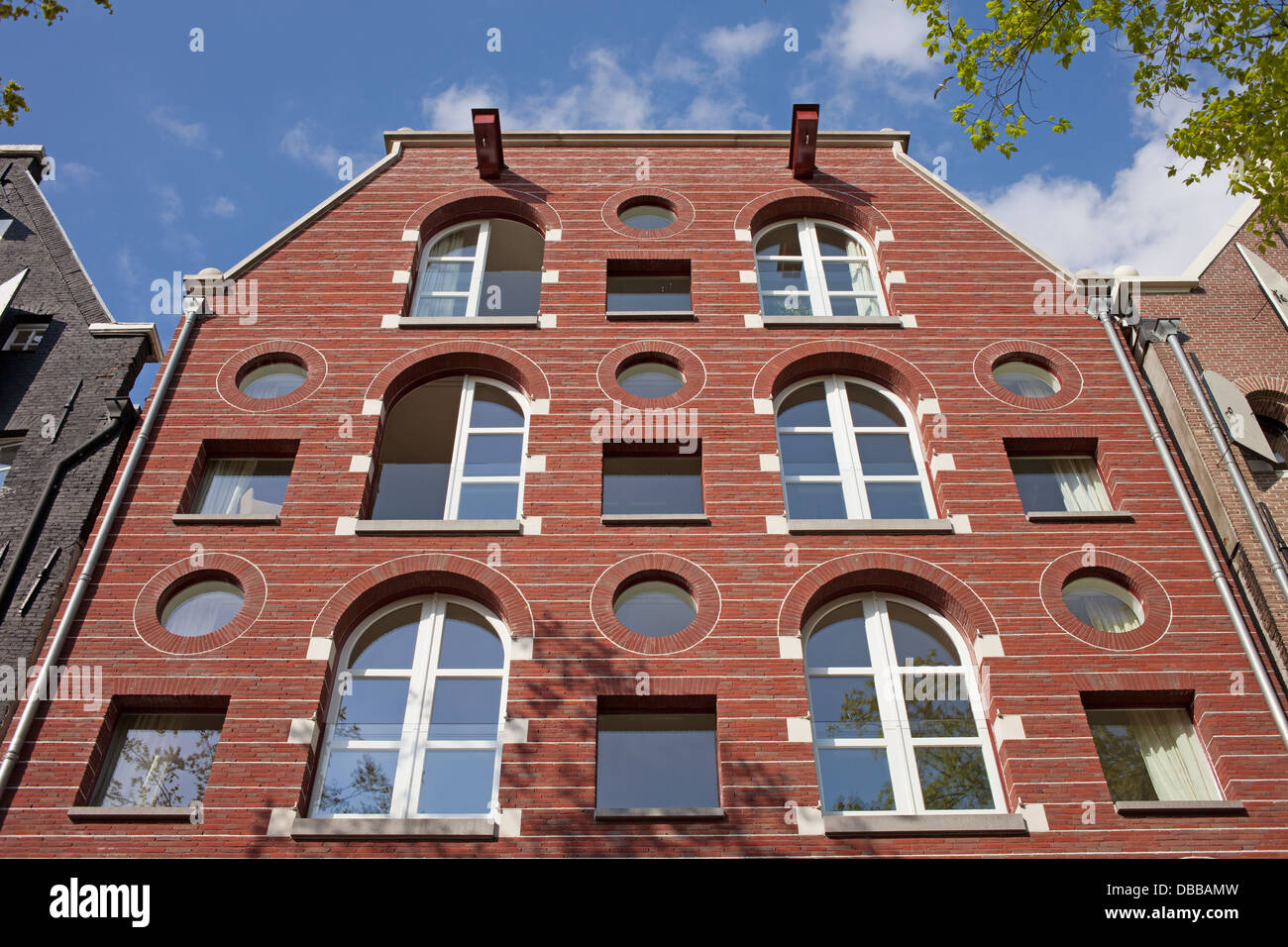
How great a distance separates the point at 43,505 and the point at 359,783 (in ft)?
22.2

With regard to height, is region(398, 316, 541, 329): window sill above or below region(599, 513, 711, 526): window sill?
above

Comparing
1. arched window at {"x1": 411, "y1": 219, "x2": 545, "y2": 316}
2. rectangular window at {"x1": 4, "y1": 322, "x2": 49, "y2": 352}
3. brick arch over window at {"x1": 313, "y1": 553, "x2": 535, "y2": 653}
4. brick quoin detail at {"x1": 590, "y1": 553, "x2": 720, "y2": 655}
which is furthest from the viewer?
arched window at {"x1": 411, "y1": 219, "x2": 545, "y2": 316}

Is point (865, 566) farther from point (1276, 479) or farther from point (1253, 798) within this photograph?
point (1276, 479)

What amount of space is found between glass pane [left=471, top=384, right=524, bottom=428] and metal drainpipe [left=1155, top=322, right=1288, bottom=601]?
1033cm

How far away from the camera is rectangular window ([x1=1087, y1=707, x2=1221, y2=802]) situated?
13.4 m

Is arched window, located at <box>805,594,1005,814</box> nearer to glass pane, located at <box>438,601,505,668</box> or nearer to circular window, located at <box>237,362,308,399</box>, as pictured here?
glass pane, located at <box>438,601,505,668</box>

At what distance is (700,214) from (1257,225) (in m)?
10.2

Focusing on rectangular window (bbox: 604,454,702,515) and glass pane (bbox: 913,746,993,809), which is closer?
glass pane (bbox: 913,746,993,809)

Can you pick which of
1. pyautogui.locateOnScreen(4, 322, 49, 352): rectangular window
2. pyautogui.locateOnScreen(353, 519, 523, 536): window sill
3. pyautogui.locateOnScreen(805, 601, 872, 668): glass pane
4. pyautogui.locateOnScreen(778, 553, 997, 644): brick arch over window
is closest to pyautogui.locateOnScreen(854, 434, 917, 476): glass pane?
pyautogui.locateOnScreen(778, 553, 997, 644): brick arch over window

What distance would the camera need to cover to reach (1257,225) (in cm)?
2127

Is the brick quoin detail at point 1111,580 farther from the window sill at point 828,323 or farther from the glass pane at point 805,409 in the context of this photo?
the window sill at point 828,323

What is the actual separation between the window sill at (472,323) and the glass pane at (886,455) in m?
5.45

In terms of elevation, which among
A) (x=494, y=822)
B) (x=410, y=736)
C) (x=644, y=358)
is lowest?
(x=494, y=822)
